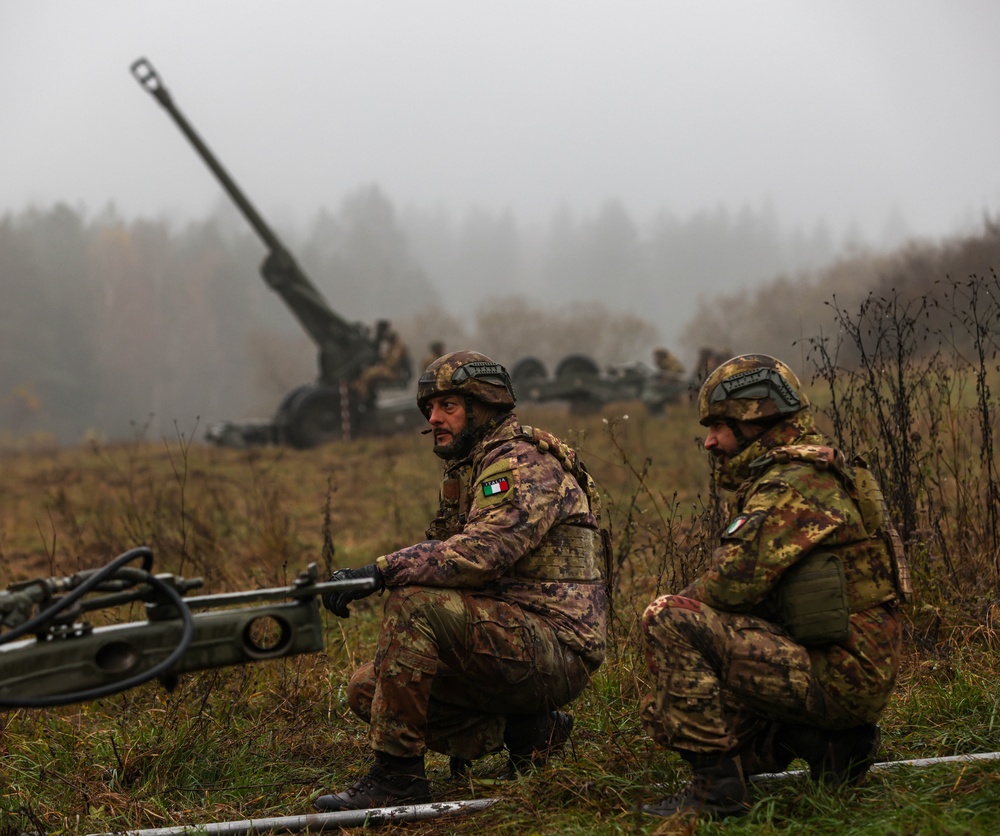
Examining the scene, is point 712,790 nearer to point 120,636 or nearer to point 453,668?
point 453,668

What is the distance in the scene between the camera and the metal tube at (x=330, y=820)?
3.32 metres

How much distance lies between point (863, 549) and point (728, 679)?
0.57 m

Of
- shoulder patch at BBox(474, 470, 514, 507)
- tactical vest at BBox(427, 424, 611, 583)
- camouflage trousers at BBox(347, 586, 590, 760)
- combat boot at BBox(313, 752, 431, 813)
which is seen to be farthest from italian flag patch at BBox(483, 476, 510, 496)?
combat boot at BBox(313, 752, 431, 813)

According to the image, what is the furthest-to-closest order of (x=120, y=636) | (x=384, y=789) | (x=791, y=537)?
(x=384, y=789) → (x=791, y=537) → (x=120, y=636)

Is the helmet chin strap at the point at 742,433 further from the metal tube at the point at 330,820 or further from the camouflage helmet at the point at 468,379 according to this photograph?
the metal tube at the point at 330,820

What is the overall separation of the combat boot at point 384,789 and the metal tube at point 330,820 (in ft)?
0.23

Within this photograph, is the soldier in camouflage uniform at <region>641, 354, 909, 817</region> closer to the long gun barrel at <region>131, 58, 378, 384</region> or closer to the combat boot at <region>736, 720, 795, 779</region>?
the combat boot at <region>736, 720, 795, 779</region>

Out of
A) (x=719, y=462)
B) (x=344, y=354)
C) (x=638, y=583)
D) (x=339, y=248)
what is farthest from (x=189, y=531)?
(x=339, y=248)

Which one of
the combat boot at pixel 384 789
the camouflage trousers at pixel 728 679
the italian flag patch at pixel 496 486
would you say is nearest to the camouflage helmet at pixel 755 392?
the camouflage trousers at pixel 728 679

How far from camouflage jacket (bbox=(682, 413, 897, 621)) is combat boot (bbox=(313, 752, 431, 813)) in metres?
1.15

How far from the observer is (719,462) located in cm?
347

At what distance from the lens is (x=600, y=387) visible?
1961cm

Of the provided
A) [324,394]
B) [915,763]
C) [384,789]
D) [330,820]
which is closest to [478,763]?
[384,789]

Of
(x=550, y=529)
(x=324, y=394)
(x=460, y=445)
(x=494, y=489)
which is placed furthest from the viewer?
(x=324, y=394)
